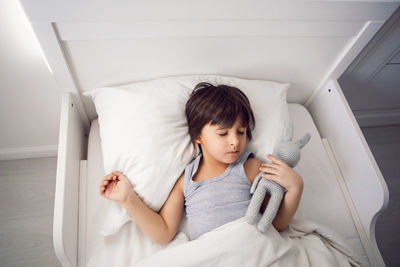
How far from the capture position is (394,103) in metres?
1.52

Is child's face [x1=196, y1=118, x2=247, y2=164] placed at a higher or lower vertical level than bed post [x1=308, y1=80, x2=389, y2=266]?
higher

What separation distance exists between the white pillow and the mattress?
8 centimetres

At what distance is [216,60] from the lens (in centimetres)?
95

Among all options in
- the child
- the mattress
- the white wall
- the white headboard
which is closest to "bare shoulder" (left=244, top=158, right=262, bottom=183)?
the child

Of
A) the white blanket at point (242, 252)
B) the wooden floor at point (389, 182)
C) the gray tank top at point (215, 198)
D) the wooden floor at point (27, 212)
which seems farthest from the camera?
the wooden floor at point (389, 182)

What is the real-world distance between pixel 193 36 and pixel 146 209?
537mm

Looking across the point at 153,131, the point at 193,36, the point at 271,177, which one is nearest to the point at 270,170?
the point at 271,177

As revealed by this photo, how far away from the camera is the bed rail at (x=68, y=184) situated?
71 centimetres

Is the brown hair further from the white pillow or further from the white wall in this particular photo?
the white wall

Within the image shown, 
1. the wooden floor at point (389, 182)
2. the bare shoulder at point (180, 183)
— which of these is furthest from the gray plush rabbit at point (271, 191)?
the wooden floor at point (389, 182)

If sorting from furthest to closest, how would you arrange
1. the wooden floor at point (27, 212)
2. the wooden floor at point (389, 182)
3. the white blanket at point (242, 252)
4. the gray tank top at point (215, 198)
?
the wooden floor at point (389, 182), the wooden floor at point (27, 212), the gray tank top at point (215, 198), the white blanket at point (242, 252)

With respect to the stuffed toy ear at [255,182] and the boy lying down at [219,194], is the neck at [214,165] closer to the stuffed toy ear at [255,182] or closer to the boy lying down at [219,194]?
the boy lying down at [219,194]

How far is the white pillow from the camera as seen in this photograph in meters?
0.80

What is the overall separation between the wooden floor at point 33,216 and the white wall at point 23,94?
0.30 feet
